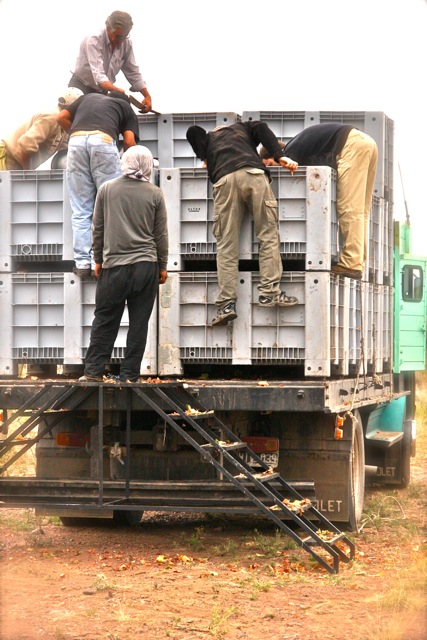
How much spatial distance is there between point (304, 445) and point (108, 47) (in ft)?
12.1

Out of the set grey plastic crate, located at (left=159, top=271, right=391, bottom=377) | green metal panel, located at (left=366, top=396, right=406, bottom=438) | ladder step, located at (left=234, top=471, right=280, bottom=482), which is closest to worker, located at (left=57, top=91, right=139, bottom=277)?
grey plastic crate, located at (left=159, top=271, right=391, bottom=377)

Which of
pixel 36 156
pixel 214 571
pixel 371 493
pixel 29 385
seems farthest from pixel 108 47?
pixel 371 493

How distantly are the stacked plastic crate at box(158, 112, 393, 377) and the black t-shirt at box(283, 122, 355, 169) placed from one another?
0.50 m

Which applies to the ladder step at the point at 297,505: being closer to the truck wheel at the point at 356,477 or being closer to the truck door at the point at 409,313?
the truck wheel at the point at 356,477

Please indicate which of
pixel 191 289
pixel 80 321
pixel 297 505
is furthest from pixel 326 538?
pixel 80 321

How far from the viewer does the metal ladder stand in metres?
7.31

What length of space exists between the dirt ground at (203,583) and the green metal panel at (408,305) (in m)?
2.07

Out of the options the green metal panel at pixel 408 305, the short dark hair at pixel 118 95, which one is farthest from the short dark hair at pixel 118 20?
the green metal panel at pixel 408 305

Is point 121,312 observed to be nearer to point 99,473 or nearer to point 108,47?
point 99,473

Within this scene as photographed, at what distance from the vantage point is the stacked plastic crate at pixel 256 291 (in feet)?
25.8

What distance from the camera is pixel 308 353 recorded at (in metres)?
7.86

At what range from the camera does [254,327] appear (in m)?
7.96

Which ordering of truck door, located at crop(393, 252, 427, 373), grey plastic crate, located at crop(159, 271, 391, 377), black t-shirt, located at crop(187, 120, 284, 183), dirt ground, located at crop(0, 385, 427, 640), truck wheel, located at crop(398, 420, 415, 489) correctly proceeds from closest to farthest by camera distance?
1. dirt ground, located at crop(0, 385, 427, 640)
2. grey plastic crate, located at crop(159, 271, 391, 377)
3. black t-shirt, located at crop(187, 120, 284, 183)
4. truck door, located at crop(393, 252, 427, 373)
5. truck wheel, located at crop(398, 420, 415, 489)

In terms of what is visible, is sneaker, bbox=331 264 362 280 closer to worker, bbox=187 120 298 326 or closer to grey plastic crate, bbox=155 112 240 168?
worker, bbox=187 120 298 326
